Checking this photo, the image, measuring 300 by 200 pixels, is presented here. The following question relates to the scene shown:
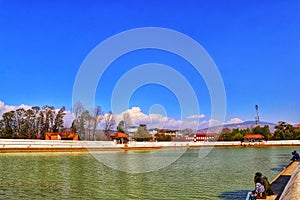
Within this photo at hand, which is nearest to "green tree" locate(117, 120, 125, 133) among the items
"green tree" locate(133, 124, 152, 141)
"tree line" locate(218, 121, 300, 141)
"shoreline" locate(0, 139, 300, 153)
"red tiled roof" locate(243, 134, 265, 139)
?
"green tree" locate(133, 124, 152, 141)

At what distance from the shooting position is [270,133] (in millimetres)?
98000

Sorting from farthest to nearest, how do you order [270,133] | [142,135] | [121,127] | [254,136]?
[270,133] → [254,136] → [142,135] → [121,127]

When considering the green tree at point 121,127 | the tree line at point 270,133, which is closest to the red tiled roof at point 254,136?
the tree line at point 270,133

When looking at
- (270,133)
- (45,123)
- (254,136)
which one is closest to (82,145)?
(45,123)

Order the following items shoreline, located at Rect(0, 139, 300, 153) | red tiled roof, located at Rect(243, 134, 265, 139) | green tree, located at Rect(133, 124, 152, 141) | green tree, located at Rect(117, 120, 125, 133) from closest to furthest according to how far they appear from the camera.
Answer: shoreline, located at Rect(0, 139, 300, 153), green tree, located at Rect(117, 120, 125, 133), green tree, located at Rect(133, 124, 152, 141), red tiled roof, located at Rect(243, 134, 265, 139)

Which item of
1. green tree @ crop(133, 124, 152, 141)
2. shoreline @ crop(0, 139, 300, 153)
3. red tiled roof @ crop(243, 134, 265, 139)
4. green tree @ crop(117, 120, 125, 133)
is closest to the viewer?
shoreline @ crop(0, 139, 300, 153)


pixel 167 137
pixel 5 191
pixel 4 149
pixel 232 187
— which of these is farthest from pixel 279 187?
pixel 167 137

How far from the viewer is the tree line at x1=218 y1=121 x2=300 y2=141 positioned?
94.7 meters

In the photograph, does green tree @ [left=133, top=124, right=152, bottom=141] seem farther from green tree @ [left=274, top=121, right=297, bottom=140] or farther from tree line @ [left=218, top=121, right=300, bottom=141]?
green tree @ [left=274, top=121, right=297, bottom=140]

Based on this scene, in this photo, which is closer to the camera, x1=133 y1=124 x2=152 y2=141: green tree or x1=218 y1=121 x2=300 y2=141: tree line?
x1=133 y1=124 x2=152 y2=141: green tree

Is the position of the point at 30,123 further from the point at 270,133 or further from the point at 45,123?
the point at 270,133

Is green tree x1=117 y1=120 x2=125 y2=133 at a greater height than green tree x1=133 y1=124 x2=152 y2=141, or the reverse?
green tree x1=117 y1=120 x2=125 y2=133

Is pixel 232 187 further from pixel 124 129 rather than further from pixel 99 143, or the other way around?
pixel 124 129

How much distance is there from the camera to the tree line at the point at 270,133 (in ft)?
311
